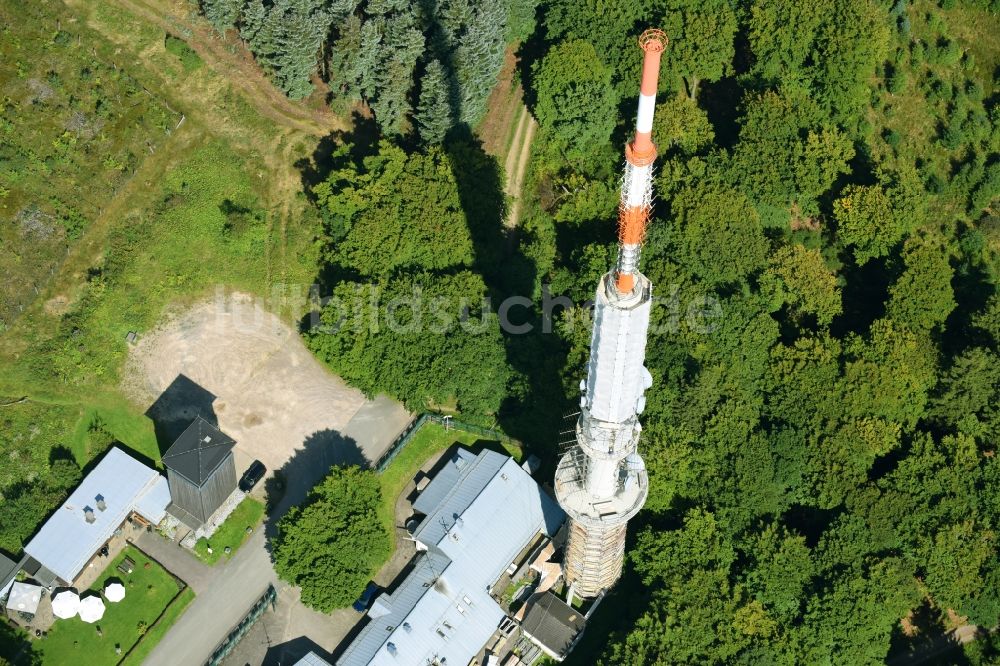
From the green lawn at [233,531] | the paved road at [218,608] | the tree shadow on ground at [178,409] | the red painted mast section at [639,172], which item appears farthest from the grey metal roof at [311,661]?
the red painted mast section at [639,172]

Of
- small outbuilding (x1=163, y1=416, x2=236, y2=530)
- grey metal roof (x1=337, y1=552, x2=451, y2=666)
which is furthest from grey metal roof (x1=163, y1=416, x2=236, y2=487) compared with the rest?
grey metal roof (x1=337, y1=552, x2=451, y2=666)

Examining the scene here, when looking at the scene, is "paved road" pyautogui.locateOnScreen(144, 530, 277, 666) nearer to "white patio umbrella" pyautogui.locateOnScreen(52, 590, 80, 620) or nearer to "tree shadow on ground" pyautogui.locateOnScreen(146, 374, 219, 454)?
"white patio umbrella" pyautogui.locateOnScreen(52, 590, 80, 620)

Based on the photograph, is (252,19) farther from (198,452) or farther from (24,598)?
(24,598)

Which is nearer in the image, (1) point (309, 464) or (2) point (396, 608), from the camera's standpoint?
(2) point (396, 608)

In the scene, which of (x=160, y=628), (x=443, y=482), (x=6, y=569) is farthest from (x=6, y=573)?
(x=443, y=482)

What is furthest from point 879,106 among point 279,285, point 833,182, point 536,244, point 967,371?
point 279,285
